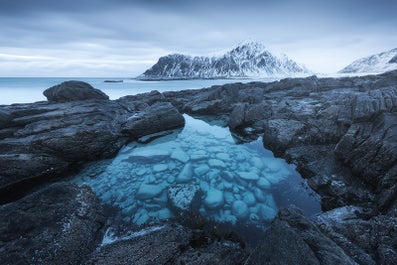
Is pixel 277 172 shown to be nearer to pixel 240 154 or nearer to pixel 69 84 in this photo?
pixel 240 154

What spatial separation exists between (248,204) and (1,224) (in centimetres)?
692

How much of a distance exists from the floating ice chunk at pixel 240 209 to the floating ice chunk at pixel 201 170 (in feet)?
7.63

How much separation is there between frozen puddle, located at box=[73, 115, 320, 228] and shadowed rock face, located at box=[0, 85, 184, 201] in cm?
116

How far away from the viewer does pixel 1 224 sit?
4.83 meters

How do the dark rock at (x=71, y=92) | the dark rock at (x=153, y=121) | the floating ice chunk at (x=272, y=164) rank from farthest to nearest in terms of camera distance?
the dark rock at (x=71, y=92) → the dark rock at (x=153, y=121) → the floating ice chunk at (x=272, y=164)

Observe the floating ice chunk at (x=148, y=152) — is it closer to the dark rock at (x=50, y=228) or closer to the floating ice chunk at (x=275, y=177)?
the dark rock at (x=50, y=228)

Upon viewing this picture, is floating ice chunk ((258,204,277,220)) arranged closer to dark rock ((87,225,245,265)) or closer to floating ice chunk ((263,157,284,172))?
dark rock ((87,225,245,265))

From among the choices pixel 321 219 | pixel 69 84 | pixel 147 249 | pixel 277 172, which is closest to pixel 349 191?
pixel 321 219

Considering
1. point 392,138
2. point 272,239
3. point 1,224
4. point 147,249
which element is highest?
point 392,138

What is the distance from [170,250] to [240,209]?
9.85ft

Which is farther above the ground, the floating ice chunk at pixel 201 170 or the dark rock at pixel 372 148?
the dark rock at pixel 372 148

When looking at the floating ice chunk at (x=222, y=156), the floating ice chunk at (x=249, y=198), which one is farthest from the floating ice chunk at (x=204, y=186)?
the floating ice chunk at (x=222, y=156)

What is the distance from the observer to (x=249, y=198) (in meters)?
7.41

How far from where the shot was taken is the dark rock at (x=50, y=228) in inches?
173
